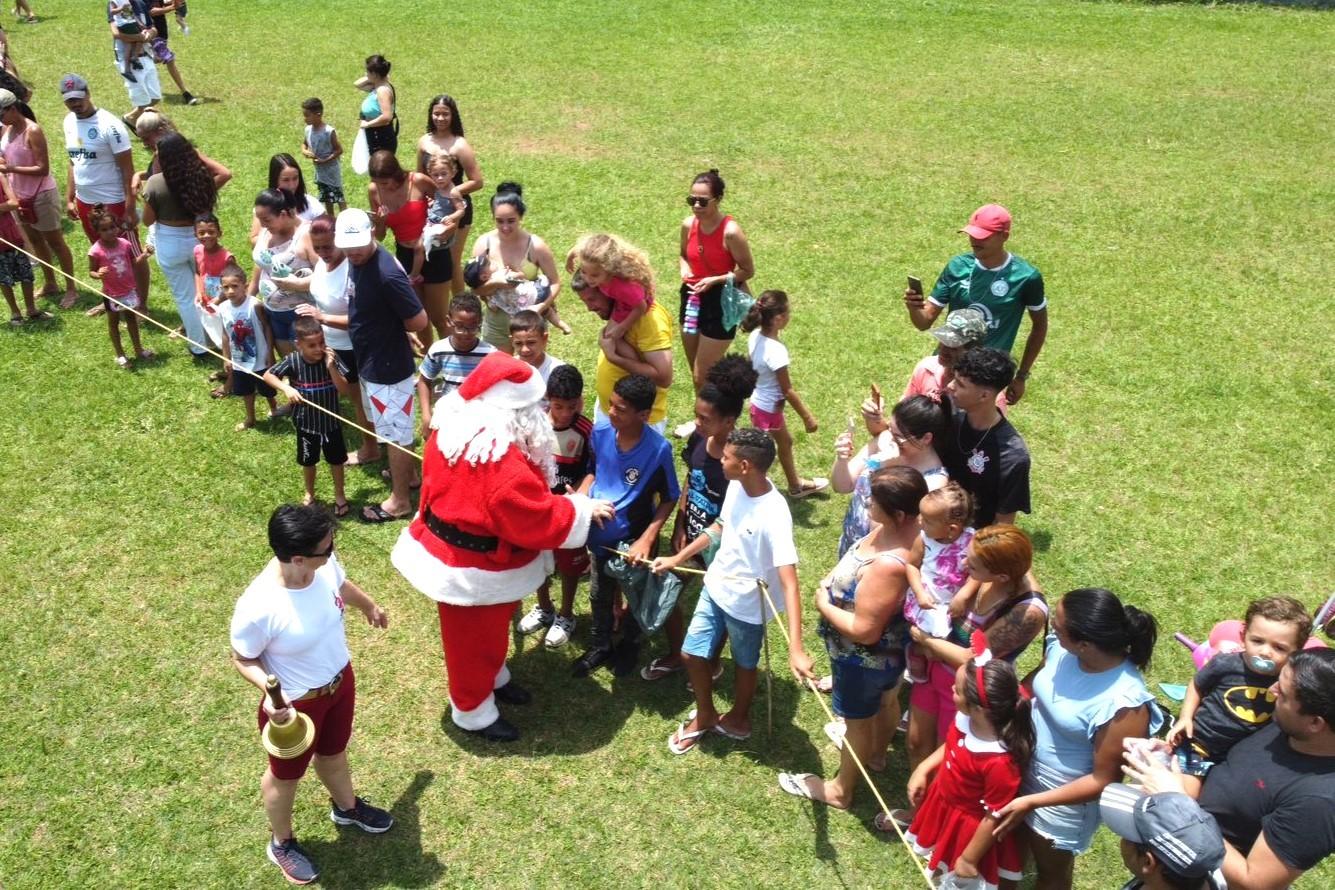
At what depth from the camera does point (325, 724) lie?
465 centimetres

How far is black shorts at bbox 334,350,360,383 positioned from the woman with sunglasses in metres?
2.36

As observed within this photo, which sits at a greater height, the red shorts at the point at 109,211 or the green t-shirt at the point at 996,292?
the green t-shirt at the point at 996,292

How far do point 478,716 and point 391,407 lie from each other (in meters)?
2.40

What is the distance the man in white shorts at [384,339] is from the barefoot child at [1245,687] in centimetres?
468

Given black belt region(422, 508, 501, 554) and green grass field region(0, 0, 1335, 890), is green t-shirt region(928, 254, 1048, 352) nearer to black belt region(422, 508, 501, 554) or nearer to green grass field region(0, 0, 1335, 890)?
green grass field region(0, 0, 1335, 890)

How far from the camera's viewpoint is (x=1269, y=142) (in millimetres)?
14070

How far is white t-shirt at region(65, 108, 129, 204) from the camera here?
912cm

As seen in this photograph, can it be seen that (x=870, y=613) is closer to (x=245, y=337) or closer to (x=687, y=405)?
(x=687, y=405)

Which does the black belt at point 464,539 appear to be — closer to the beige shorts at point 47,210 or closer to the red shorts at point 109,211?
the red shorts at point 109,211

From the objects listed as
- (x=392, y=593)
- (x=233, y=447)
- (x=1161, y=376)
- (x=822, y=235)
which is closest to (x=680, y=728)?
(x=392, y=593)

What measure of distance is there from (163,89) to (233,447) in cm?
1069

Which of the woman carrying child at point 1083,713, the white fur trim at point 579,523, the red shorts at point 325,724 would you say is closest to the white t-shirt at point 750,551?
the white fur trim at point 579,523

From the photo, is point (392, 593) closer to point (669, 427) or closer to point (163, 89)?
point (669, 427)

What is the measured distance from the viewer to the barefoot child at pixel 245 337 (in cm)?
780
